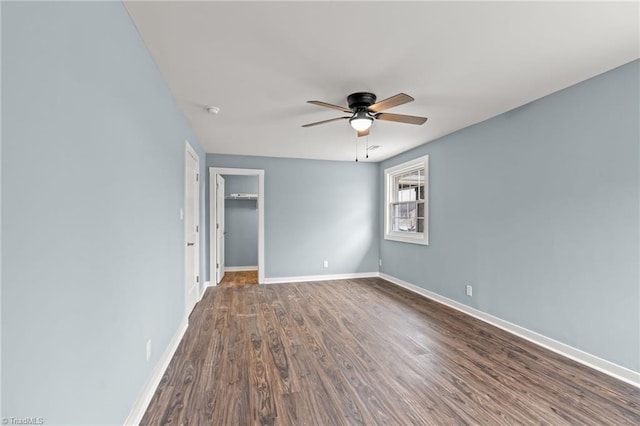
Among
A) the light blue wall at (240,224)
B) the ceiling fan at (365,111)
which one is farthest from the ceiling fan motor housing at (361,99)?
the light blue wall at (240,224)

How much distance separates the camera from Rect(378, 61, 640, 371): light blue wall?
228 cm

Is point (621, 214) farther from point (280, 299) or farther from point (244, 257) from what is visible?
point (244, 257)

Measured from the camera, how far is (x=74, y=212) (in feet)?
3.77

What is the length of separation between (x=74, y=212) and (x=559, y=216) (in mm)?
3554

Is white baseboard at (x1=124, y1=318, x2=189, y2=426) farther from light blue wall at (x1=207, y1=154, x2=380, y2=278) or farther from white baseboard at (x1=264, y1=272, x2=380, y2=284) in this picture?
light blue wall at (x1=207, y1=154, x2=380, y2=278)

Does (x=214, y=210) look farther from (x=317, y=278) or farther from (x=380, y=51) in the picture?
(x=380, y=51)

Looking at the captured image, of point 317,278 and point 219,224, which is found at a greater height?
point 219,224

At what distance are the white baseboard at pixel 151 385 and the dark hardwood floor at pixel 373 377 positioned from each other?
53mm

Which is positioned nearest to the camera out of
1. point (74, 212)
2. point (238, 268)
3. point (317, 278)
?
point (74, 212)

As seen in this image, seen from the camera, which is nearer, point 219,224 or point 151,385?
point 151,385

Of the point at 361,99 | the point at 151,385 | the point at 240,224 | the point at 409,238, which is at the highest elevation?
the point at 361,99

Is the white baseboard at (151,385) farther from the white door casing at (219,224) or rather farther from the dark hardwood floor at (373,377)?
the white door casing at (219,224)

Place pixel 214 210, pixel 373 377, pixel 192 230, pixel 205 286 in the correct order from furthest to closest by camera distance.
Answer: pixel 214 210
pixel 205 286
pixel 192 230
pixel 373 377

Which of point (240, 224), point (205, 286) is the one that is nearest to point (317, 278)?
point (205, 286)
